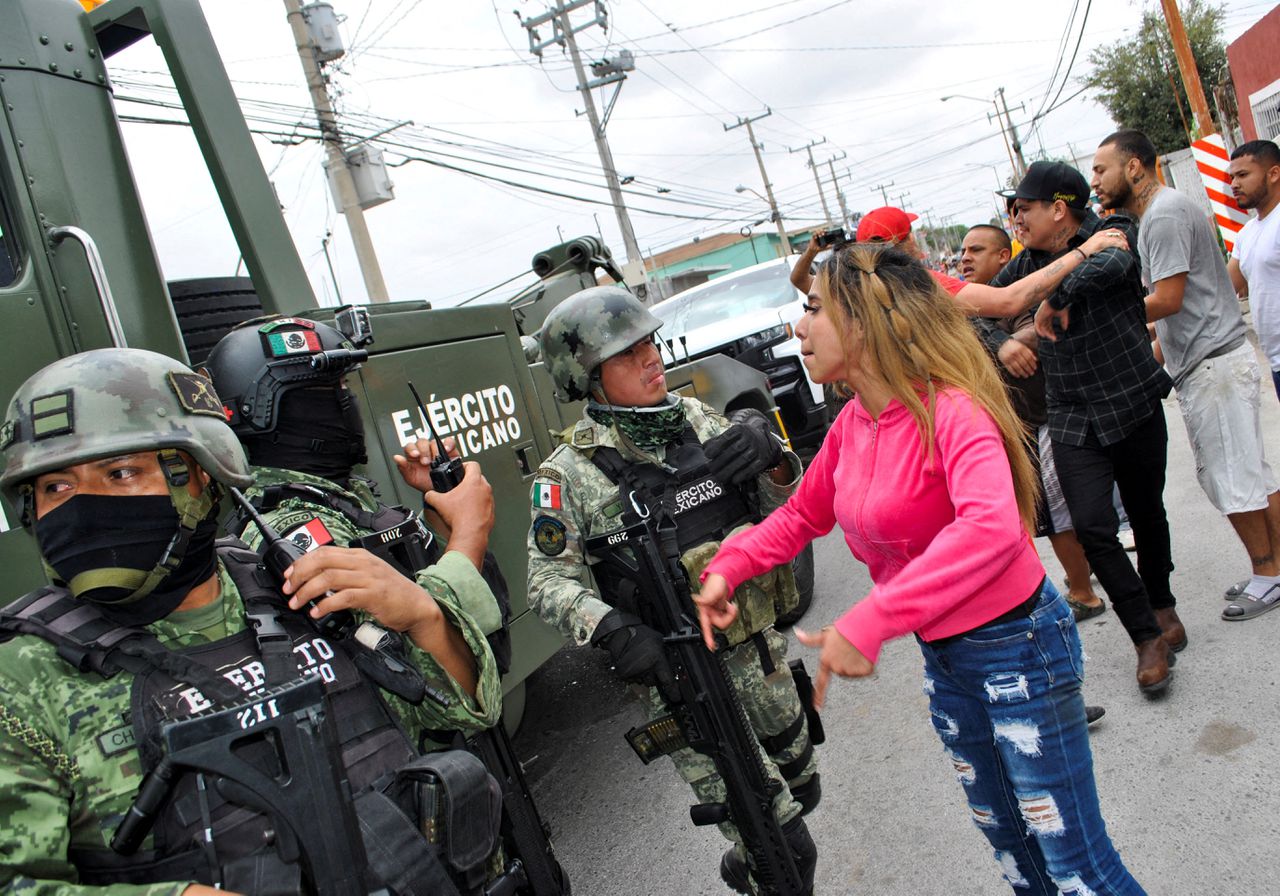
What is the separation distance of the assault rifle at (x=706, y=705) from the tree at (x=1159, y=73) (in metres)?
28.3

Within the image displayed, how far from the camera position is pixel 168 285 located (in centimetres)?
321

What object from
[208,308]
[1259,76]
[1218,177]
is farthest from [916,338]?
[1259,76]

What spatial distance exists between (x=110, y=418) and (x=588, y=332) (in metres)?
1.43

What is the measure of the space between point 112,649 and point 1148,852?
2.72 m

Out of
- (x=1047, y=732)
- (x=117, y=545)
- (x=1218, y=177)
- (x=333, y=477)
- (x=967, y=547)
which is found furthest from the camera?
(x=1218, y=177)

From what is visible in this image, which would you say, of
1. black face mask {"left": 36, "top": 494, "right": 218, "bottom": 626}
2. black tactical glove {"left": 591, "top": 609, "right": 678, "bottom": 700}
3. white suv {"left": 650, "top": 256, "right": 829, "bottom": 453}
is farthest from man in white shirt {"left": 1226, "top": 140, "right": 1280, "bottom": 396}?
black face mask {"left": 36, "top": 494, "right": 218, "bottom": 626}

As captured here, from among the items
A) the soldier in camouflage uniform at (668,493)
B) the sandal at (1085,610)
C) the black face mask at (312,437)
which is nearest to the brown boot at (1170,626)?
the sandal at (1085,610)

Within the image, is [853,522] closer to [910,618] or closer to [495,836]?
[910,618]

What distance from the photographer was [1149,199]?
11.8 feet

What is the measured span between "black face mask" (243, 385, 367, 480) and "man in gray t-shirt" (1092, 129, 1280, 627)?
2.91m

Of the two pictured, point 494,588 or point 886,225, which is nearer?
point 494,588

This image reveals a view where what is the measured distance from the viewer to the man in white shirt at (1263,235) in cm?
390

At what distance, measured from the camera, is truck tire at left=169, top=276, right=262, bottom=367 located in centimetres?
325

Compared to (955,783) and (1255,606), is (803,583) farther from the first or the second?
(1255,606)
